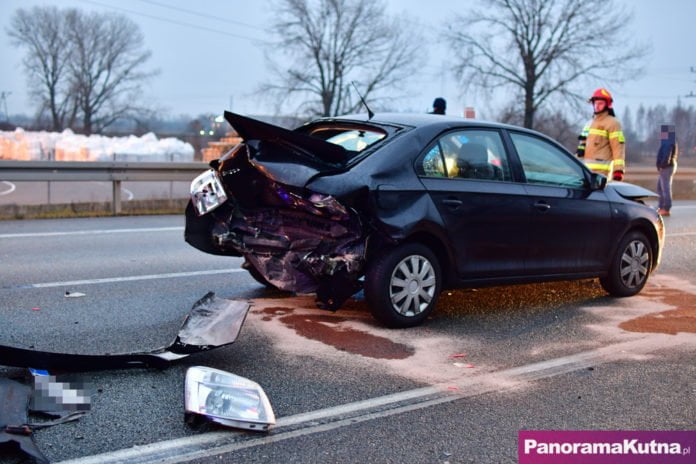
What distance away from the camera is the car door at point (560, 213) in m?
6.43

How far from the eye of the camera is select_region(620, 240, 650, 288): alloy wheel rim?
711cm

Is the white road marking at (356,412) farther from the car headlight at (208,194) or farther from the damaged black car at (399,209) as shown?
the car headlight at (208,194)

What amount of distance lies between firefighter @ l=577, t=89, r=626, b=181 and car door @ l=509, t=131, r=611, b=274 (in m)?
3.00

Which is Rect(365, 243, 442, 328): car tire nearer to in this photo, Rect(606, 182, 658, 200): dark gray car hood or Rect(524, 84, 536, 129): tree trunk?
Rect(606, 182, 658, 200): dark gray car hood

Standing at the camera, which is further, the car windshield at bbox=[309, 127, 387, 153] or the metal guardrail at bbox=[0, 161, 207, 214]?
the metal guardrail at bbox=[0, 161, 207, 214]

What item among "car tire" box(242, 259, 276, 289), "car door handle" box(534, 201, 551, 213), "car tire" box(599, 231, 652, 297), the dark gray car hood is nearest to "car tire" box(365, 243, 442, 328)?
"car door handle" box(534, 201, 551, 213)

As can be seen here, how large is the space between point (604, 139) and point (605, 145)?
0.08 meters

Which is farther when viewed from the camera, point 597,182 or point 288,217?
point 597,182

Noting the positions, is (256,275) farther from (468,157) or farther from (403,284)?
(468,157)

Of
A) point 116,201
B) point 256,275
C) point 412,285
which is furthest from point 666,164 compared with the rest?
point 412,285

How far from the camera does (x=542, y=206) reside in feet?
21.0

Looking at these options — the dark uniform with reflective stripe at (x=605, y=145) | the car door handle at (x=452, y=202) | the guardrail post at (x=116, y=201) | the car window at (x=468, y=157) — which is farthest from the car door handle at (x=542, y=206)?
the guardrail post at (x=116, y=201)

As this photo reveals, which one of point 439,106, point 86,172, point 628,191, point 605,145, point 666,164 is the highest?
point 439,106

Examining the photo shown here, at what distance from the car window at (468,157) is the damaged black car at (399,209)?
0.01m
